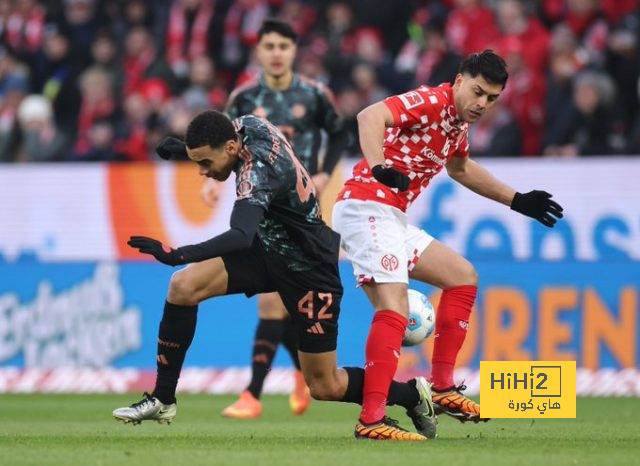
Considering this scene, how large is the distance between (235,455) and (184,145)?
6.29 ft

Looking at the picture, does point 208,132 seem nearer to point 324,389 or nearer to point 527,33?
point 324,389

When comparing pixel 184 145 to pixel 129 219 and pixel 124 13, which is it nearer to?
pixel 129 219

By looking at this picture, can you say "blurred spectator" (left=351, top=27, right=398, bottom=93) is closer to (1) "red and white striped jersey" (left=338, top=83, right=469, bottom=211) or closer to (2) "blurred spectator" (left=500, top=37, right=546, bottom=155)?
(2) "blurred spectator" (left=500, top=37, right=546, bottom=155)

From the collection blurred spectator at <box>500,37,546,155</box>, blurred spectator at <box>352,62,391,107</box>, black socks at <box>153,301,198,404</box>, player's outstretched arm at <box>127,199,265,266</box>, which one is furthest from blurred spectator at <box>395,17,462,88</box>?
player's outstretched arm at <box>127,199,265,266</box>

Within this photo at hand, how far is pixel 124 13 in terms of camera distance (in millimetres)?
19422

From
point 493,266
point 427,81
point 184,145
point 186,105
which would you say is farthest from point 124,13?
point 184,145

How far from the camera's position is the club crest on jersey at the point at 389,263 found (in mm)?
8109

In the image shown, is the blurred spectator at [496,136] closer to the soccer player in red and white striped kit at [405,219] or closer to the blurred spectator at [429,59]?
the blurred spectator at [429,59]

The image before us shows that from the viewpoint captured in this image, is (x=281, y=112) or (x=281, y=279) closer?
(x=281, y=279)

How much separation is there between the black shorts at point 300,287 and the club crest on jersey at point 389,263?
0.28 meters

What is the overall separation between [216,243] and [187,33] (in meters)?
11.6

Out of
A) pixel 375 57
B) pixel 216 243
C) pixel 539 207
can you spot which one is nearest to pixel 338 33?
pixel 375 57

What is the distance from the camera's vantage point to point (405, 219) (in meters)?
8.40

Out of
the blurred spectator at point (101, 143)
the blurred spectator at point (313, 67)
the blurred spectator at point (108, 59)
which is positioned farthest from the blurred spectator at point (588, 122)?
the blurred spectator at point (108, 59)
